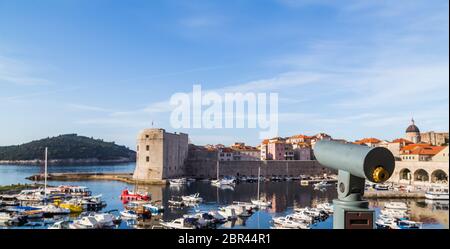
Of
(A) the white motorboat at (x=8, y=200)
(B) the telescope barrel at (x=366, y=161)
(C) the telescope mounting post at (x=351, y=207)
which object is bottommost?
(A) the white motorboat at (x=8, y=200)

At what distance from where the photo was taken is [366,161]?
1.10m

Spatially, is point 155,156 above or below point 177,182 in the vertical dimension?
above

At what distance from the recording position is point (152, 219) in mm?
13992

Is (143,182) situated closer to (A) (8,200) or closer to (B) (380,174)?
(A) (8,200)

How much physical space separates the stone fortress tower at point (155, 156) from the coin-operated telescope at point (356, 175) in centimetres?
2761

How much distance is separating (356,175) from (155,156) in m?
28.4

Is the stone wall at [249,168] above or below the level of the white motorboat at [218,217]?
above

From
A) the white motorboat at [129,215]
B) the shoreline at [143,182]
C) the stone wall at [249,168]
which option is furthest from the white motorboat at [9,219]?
the stone wall at [249,168]

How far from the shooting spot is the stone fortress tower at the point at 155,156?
1134 inches

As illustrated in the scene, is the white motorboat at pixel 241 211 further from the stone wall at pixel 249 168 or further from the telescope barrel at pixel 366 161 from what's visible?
the stone wall at pixel 249 168

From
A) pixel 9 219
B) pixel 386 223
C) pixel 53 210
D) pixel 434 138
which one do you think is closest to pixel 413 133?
pixel 434 138

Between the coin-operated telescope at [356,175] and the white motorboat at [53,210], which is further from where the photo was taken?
the white motorboat at [53,210]
